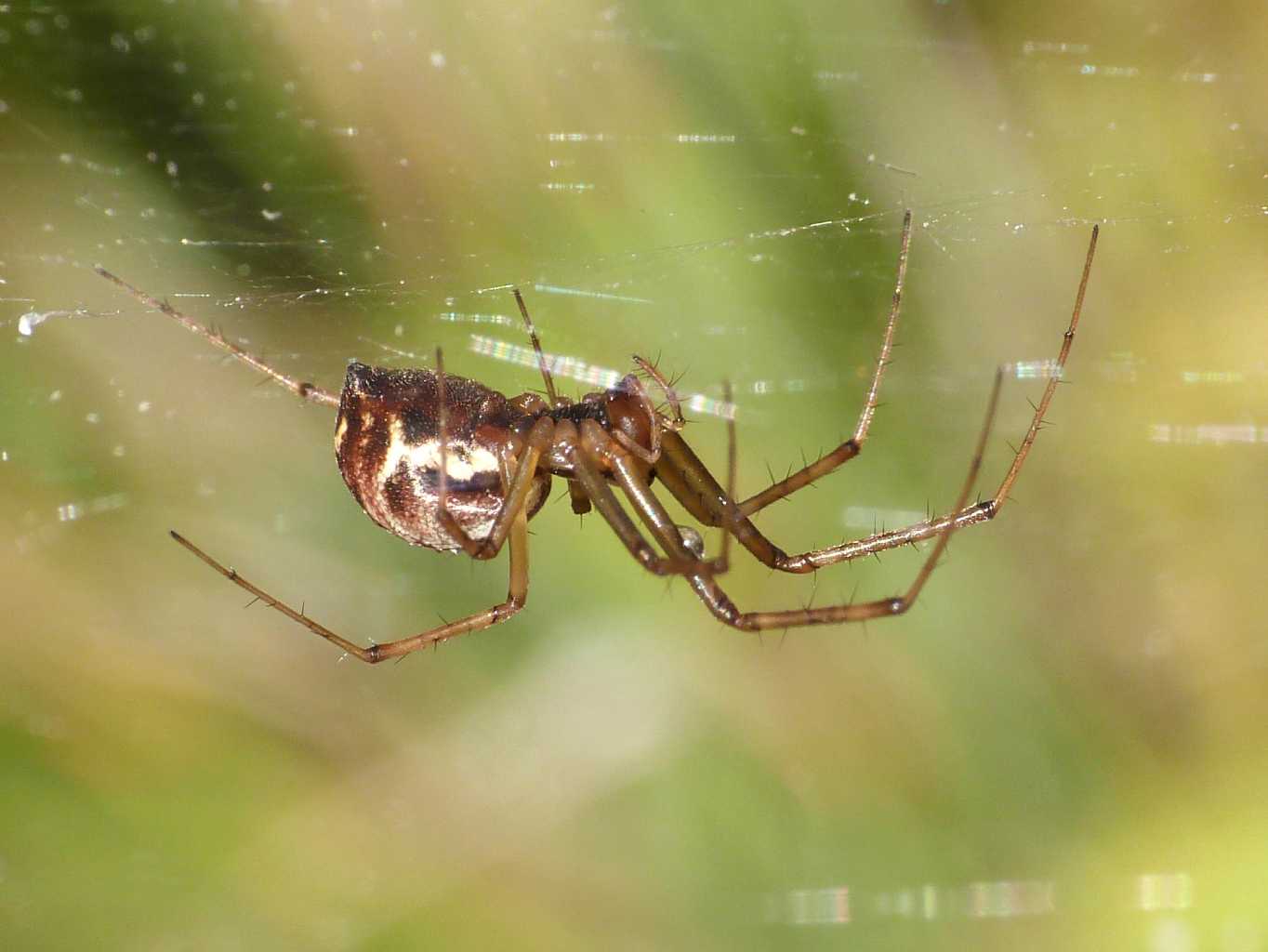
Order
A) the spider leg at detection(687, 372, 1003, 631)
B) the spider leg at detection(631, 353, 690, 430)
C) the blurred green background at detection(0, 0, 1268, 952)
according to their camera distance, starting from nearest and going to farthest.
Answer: the spider leg at detection(687, 372, 1003, 631) → the spider leg at detection(631, 353, 690, 430) → the blurred green background at detection(0, 0, 1268, 952)

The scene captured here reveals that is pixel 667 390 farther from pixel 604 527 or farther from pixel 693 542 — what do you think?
pixel 604 527

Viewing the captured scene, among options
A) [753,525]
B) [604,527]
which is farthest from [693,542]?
[604,527]

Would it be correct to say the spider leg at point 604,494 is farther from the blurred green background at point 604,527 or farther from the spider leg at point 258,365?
the blurred green background at point 604,527

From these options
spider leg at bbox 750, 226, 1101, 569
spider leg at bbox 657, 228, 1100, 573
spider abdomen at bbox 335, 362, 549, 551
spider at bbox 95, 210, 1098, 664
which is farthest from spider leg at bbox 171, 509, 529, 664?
spider leg at bbox 750, 226, 1101, 569

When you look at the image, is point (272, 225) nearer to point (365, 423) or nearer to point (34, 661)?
point (365, 423)

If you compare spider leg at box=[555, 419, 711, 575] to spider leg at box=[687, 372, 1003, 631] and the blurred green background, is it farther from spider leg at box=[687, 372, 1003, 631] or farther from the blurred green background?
the blurred green background
